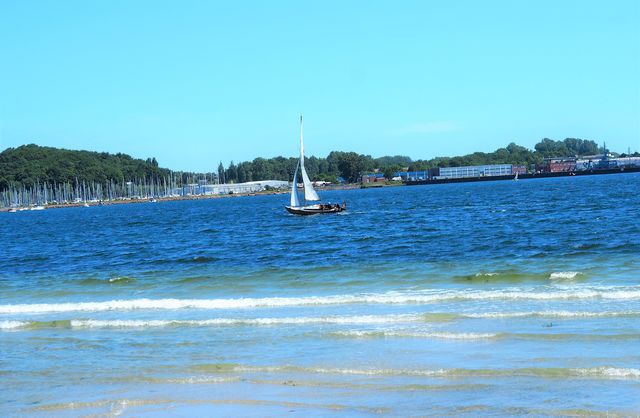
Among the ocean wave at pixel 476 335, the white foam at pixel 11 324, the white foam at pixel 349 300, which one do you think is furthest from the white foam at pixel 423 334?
the white foam at pixel 11 324

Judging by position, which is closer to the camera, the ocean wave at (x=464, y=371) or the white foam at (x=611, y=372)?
the white foam at (x=611, y=372)

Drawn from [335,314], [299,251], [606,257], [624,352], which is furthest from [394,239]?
[624,352]

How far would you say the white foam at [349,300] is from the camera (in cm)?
2595

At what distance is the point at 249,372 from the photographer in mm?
18094

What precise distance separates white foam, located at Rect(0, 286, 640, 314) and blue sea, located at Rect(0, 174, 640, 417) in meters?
0.09

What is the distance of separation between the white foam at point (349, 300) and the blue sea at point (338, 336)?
0.09 metres

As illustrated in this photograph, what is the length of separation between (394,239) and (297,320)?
107 feet

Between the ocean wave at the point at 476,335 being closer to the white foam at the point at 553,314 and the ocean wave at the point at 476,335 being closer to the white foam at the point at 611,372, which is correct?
the white foam at the point at 553,314

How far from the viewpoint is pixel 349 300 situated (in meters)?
27.7

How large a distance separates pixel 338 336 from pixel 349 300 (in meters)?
6.46

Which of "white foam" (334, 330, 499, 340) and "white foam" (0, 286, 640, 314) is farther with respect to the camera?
"white foam" (0, 286, 640, 314)

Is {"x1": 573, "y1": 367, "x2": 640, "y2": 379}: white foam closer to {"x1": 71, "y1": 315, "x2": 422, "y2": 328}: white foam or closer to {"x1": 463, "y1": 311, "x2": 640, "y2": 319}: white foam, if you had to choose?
{"x1": 463, "y1": 311, "x2": 640, "y2": 319}: white foam

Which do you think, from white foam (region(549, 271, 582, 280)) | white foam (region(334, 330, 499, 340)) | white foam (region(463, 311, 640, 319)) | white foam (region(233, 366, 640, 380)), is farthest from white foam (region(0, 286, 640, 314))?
white foam (region(233, 366, 640, 380))

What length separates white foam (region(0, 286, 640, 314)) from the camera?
26.0 meters
